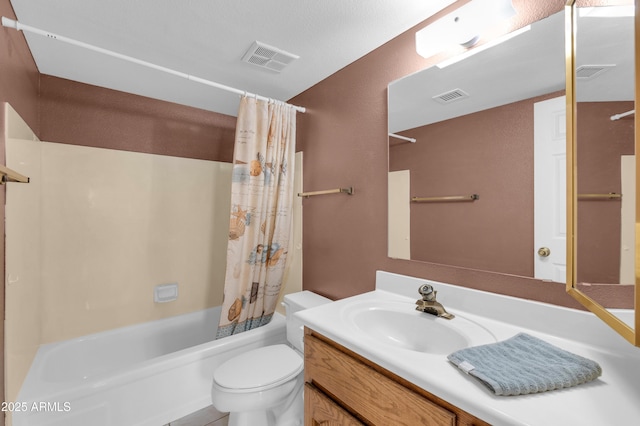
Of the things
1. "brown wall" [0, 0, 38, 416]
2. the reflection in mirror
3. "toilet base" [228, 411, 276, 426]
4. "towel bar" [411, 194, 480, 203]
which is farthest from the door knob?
"brown wall" [0, 0, 38, 416]

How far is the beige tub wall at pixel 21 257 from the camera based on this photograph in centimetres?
139

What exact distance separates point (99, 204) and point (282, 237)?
Result: 139cm

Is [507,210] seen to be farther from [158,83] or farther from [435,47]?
[158,83]

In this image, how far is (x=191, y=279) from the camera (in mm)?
2602

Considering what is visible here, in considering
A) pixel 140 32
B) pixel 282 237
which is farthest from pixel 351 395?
pixel 140 32

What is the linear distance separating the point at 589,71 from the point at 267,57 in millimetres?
1552

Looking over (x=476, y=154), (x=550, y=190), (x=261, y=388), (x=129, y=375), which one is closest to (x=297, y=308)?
(x=261, y=388)

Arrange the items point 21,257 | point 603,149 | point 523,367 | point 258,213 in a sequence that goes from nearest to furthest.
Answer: point 523,367
point 603,149
point 21,257
point 258,213

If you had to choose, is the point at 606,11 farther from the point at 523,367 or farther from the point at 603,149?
the point at 523,367

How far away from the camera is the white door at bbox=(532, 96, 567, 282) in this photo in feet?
3.29

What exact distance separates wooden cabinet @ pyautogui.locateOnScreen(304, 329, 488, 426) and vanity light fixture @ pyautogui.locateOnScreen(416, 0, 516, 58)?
1353 mm

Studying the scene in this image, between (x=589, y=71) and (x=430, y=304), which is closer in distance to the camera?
(x=589, y=71)

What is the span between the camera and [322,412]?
1.06m

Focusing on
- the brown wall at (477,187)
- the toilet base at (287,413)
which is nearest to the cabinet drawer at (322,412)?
the toilet base at (287,413)
